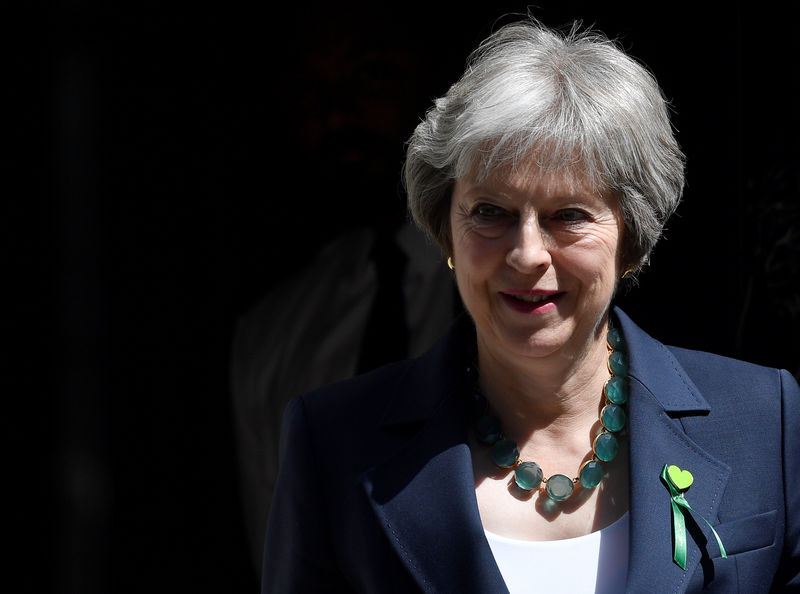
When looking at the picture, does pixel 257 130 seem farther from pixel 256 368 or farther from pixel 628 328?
pixel 628 328

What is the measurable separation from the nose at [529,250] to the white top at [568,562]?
450mm

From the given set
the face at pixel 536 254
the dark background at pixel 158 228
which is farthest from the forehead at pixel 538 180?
the dark background at pixel 158 228

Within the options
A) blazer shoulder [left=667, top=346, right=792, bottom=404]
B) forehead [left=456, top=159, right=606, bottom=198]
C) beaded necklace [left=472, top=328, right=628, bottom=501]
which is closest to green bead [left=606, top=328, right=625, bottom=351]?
beaded necklace [left=472, top=328, right=628, bottom=501]

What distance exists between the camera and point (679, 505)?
1.68m

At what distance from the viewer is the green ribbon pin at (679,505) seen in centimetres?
164

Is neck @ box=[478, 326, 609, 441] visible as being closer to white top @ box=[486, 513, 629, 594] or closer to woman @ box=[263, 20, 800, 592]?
woman @ box=[263, 20, 800, 592]

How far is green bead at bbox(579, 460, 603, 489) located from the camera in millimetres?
1744

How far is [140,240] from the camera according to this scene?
3191 mm

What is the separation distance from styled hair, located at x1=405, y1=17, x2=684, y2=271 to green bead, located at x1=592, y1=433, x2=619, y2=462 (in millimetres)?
316

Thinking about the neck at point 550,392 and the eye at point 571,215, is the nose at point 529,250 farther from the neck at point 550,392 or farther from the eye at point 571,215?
the neck at point 550,392

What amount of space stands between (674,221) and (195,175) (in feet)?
4.71

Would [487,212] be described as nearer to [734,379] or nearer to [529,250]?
[529,250]

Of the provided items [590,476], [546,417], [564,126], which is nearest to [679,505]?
[590,476]

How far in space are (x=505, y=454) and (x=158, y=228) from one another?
1.74 m
